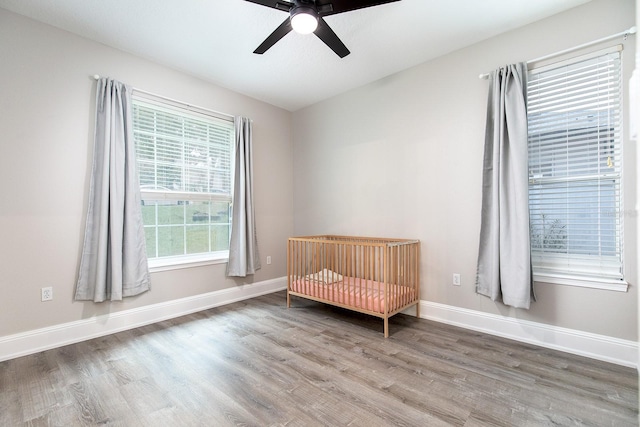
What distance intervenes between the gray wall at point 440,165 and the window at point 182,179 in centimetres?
122

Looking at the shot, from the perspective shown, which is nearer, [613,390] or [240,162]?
[613,390]

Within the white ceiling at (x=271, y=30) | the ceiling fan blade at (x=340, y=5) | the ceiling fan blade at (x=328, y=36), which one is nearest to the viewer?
the ceiling fan blade at (x=340, y=5)

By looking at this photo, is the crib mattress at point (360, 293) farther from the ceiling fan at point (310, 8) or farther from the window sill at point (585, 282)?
the ceiling fan at point (310, 8)

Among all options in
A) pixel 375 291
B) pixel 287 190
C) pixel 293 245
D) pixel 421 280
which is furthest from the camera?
pixel 287 190

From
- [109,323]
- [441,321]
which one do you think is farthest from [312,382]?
[109,323]

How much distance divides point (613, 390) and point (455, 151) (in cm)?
193

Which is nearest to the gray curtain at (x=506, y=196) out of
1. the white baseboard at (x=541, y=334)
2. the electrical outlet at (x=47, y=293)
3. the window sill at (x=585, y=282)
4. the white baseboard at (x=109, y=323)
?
the window sill at (x=585, y=282)

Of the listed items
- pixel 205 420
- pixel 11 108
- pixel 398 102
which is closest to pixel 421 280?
pixel 398 102

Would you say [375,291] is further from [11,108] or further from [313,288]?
[11,108]

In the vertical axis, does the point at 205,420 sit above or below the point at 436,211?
below

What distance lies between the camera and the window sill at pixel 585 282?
76.7 inches

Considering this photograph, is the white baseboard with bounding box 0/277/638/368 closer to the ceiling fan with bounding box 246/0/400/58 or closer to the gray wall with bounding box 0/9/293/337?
the gray wall with bounding box 0/9/293/337

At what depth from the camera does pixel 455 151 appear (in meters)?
2.66

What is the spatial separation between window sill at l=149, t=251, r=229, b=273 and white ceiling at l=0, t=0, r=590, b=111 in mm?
1993
